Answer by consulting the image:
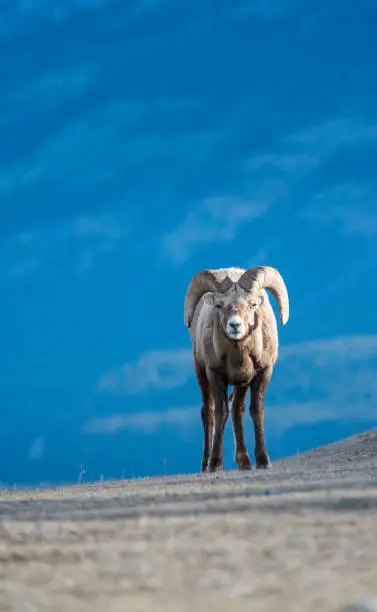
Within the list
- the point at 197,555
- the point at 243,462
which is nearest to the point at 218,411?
the point at 243,462

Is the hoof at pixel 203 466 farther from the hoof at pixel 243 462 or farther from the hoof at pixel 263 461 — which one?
the hoof at pixel 263 461

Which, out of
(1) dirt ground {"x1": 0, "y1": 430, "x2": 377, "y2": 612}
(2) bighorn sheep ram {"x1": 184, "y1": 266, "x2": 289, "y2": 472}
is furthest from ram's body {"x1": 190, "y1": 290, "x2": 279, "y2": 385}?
(1) dirt ground {"x1": 0, "y1": 430, "x2": 377, "y2": 612}

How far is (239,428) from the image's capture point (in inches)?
664

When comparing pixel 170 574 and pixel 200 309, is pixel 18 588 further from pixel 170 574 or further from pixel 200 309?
pixel 200 309

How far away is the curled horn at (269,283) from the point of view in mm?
15766

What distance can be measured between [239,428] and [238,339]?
242 centimetres

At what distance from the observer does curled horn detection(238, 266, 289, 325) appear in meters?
15.8

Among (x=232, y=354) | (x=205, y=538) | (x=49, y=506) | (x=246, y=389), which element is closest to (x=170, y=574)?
(x=205, y=538)

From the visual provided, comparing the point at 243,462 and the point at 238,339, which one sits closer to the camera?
the point at 238,339

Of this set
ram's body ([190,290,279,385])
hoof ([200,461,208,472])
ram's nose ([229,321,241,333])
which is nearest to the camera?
ram's nose ([229,321,241,333])

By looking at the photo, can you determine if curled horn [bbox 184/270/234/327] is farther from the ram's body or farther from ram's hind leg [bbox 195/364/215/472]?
ram's hind leg [bbox 195/364/215/472]

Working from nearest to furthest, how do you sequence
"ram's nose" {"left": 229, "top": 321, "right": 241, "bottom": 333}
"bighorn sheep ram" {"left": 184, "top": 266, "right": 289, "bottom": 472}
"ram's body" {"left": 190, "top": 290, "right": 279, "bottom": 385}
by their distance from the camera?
"ram's nose" {"left": 229, "top": 321, "right": 241, "bottom": 333}
"bighorn sheep ram" {"left": 184, "top": 266, "right": 289, "bottom": 472}
"ram's body" {"left": 190, "top": 290, "right": 279, "bottom": 385}

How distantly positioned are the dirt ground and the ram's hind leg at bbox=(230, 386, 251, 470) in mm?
8665

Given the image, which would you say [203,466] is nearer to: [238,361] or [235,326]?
[238,361]
